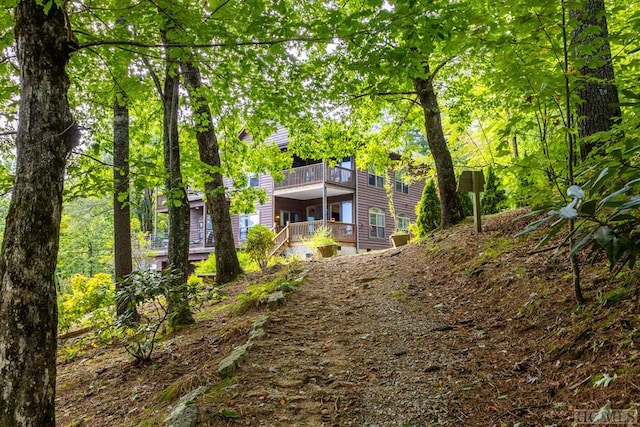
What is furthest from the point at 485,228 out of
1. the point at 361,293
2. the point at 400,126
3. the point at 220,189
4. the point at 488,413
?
the point at 488,413

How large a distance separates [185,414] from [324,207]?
51.9ft

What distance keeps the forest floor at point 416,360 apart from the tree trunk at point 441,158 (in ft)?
10.7

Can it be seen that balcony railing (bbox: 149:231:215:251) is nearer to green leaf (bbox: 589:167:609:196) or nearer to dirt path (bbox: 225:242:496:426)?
dirt path (bbox: 225:242:496:426)

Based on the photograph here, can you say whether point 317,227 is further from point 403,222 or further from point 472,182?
point 472,182

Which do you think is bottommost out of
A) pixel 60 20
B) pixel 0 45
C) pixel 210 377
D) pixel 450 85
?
pixel 210 377

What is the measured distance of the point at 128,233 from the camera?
7008 millimetres

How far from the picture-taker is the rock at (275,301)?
5.42 metres

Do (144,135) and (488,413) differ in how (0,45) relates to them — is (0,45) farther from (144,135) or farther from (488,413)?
(488,413)

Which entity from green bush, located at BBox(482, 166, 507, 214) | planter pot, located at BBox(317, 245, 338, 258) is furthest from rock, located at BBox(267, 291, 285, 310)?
green bush, located at BBox(482, 166, 507, 214)

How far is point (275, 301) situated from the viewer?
547 cm

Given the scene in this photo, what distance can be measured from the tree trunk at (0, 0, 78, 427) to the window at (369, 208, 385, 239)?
19.5 metres

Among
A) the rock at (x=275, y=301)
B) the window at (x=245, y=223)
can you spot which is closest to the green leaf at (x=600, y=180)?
the rock at (x=275, y=301)

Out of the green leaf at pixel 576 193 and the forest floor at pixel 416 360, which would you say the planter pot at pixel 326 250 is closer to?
the forest floor at pixel 416 360

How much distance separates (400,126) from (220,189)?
6.51m
